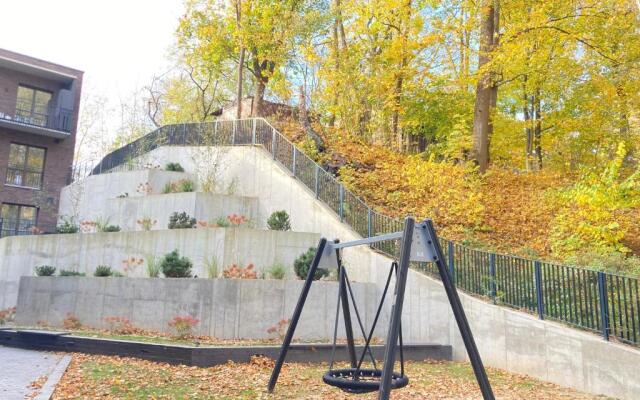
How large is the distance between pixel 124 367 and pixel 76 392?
6.84 ft

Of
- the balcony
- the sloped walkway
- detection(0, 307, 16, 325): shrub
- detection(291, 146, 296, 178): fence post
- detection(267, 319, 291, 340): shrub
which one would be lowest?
detection(0, 307, 16, 325): shrub

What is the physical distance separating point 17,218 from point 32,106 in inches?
302

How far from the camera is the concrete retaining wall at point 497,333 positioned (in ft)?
28.5

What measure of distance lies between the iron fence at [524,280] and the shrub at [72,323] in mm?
8248

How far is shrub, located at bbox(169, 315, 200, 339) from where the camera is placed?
1145 cm

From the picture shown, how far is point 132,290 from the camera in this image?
13055 millimetres

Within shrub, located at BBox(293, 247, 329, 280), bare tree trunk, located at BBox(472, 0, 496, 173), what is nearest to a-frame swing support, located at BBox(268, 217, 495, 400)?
shrub, located at BBox(293, 247, 329, 280)

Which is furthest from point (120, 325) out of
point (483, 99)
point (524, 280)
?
point (483, 99)

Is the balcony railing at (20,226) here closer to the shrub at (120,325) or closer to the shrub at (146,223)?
the shrub at (146,223)

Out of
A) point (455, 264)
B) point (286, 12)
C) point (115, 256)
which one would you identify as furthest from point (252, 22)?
point (455, 264)

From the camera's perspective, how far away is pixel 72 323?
13984mm

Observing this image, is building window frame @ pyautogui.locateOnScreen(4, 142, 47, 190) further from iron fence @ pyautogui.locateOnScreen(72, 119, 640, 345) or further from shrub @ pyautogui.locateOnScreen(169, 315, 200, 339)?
shrub @ pyautogui.locateOnScreen(169, 315, 200, 339)

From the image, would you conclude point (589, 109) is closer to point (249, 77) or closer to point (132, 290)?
point (132, 290)

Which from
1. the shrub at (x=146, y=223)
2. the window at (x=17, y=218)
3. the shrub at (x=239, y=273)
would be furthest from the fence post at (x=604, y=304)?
the window at (x=17, y=218)
